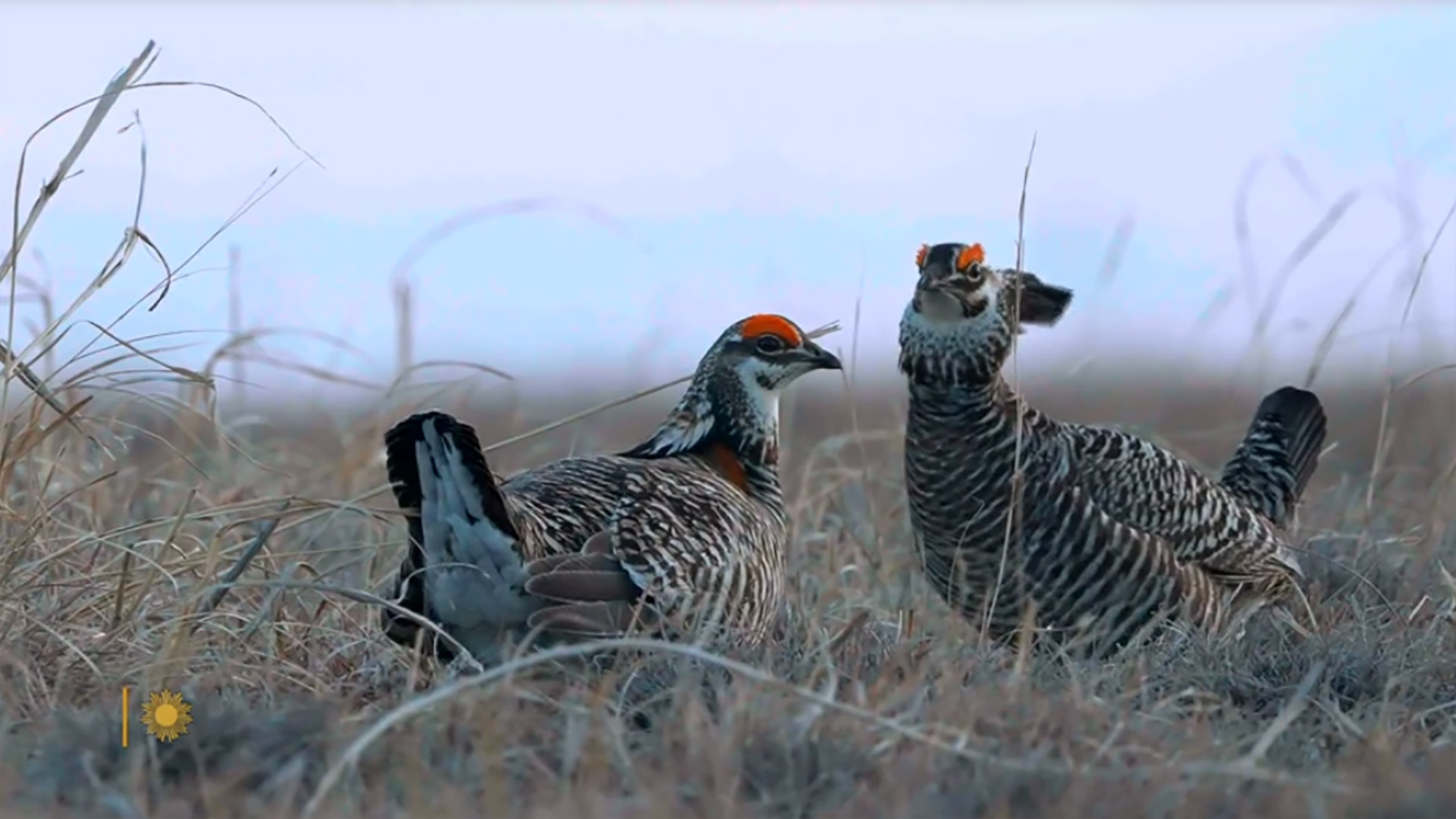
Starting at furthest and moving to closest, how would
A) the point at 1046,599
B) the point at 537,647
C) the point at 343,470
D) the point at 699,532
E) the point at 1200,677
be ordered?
1. the point at 343,470
2. the point at 1046,599
3. the point at 699,532
4. the point at 537,647
5. the point at 1200,677

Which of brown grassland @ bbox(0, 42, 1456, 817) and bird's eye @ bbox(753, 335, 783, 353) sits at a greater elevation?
bird's eye @ bbox(753, 335, 783, 353)

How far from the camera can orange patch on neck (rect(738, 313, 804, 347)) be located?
201 inches

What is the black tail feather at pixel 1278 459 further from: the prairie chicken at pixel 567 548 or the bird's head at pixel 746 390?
the prairie chicken at pixel 567 548

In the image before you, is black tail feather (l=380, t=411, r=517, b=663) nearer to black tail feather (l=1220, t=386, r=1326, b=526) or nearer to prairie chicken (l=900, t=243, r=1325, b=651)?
prairie chicken (l=900, t=243, r=1325, b=651)

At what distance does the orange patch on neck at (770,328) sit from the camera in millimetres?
5098

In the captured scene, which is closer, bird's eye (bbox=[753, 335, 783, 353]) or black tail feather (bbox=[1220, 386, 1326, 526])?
bird's eye (bbox=[753, 335, 783, 353])

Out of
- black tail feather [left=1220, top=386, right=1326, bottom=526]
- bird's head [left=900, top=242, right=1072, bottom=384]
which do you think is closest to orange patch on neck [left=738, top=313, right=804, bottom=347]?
bird's head [left=900, top=242, right=1072, bottom=384]

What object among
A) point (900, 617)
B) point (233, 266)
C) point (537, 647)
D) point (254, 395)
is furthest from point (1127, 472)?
point (254, 395)

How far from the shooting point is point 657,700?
10.7 ft

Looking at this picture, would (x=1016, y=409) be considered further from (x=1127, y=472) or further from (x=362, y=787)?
(x=362, y=787)

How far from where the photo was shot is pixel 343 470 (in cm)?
595

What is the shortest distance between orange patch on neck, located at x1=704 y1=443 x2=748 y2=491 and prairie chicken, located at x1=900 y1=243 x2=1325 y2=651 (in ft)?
1.53

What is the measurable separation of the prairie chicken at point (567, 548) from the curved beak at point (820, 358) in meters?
0.59

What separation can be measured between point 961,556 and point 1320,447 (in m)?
1.62
